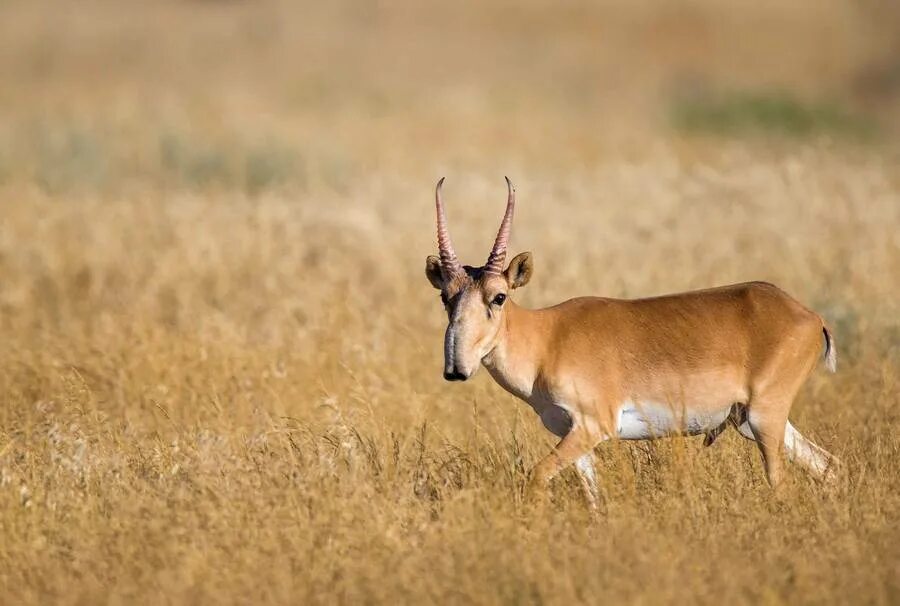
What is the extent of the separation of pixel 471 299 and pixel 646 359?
1.22 metres

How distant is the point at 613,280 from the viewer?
52.5 feet

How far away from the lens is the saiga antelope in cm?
830

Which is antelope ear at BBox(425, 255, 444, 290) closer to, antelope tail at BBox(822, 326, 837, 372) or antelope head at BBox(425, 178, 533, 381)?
antelope head at BBox(425, 178, 533, 381)

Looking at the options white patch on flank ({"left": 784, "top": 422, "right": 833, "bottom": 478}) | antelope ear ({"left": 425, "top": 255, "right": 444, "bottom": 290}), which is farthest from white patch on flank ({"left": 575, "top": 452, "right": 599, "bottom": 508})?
antelope ear ({"left": 425, "top": 255, "right": 444, "bottom": 290})

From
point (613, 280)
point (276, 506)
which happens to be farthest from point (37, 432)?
point (613, 280)

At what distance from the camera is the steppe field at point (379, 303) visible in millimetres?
7207

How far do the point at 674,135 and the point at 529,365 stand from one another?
78.5ft

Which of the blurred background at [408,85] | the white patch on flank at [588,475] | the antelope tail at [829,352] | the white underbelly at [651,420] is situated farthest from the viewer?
the blurred background at [408,85]

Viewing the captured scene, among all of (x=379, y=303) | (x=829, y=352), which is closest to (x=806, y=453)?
(x=829, y=352)

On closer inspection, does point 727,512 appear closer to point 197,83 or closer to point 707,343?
point 707,343

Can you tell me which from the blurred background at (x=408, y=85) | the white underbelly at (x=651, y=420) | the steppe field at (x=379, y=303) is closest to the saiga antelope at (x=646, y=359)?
the white underbelly at (x=651, y=420)

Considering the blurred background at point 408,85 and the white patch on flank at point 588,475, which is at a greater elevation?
Result: the blurred background at point 408,85

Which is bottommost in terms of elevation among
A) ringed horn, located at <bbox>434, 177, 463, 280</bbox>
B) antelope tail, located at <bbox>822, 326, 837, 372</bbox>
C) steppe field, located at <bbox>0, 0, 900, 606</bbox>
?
steppe field, located at <bbox>0, 0, 900, 606</bbox>

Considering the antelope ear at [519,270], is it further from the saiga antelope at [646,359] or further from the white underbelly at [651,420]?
the white underbelly at [651,420]
